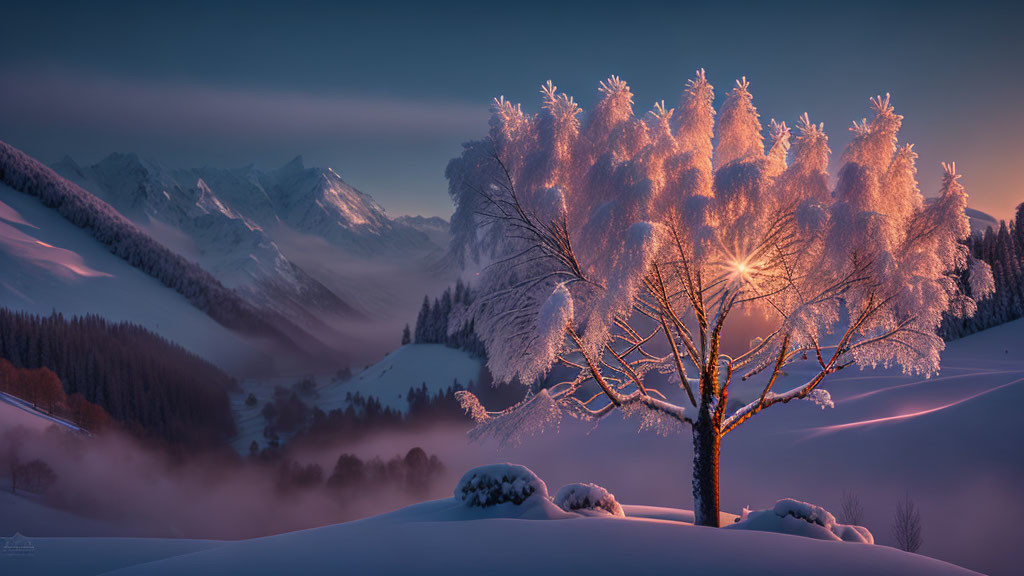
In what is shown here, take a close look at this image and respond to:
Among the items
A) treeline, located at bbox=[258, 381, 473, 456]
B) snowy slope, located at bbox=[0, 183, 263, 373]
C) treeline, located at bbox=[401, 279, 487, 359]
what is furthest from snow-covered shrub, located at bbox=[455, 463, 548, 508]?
snowy slope, located at bbox=[0, 183, 263, 373]

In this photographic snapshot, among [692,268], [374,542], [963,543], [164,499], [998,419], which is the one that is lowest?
[164,499]

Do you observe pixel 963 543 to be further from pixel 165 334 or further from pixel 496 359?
pixel 165 334

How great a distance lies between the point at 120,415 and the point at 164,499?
11.3 m

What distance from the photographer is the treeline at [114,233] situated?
83.5m

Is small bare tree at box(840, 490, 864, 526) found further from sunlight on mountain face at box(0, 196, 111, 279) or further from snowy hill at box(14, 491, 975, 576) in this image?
sunlight on mountain face at box(0, 196, 111, 279)

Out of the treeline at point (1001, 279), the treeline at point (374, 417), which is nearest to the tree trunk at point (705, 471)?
the treeline at point (1001, 279)

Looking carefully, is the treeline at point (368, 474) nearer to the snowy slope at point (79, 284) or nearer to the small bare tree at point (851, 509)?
the snowy slope at point (79, 284)

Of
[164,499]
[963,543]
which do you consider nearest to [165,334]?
[164,499]

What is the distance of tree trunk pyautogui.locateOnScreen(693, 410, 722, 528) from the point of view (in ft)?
31.8

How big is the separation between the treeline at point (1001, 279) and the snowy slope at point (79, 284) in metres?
93.5

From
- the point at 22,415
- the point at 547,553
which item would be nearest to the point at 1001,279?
the point at 547,553

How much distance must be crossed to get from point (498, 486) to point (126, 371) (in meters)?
72.4

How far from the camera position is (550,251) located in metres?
10.6

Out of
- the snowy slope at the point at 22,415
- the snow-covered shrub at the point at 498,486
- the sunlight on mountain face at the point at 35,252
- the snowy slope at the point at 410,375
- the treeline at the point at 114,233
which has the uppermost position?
the treeline at the point at 114,233
